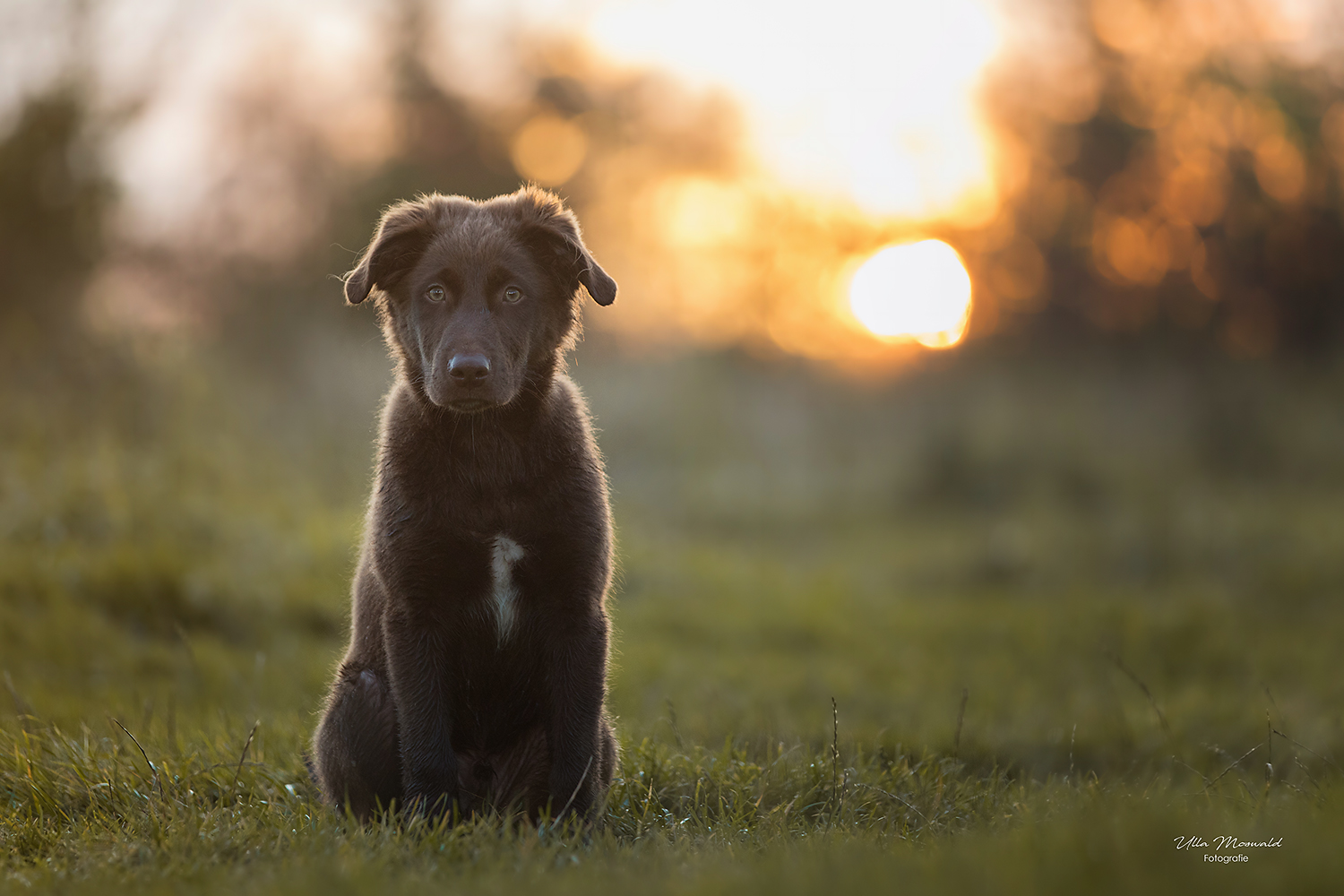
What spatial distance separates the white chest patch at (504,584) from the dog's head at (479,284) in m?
0.52

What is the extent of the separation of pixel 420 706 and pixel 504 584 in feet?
1.68

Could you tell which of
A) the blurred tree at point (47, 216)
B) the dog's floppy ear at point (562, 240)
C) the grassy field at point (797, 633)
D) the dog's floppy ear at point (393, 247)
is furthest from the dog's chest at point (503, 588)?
the blurred tree at point (47, 216)

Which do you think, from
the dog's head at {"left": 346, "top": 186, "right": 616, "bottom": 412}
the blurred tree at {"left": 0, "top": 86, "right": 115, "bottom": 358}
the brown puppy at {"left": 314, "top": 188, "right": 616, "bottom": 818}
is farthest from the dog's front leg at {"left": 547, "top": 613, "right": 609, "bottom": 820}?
the blurred tree at {"left": 0, "top": 86, "right": 115, "bottom": 358}

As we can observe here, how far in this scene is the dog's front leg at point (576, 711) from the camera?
374 cm

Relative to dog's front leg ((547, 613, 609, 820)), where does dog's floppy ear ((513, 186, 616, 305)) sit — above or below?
above

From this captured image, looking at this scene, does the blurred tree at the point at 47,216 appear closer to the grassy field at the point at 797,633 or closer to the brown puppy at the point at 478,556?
the grassy field at the point at 797,633

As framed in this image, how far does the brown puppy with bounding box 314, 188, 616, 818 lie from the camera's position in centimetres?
374

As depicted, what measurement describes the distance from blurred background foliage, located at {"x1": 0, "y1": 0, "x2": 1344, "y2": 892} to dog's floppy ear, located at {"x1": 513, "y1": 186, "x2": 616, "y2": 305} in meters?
1.05

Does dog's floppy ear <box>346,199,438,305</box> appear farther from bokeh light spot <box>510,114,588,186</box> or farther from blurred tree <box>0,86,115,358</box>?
bokeh light spot <box>510,114,588,186</box>

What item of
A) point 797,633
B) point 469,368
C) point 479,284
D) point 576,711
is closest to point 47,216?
point 797,633

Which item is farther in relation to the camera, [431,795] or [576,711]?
[576,711]

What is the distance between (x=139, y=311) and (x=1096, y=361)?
15088mm

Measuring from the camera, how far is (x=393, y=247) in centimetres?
419

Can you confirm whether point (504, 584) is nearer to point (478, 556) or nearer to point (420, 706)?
point (478, 556)
